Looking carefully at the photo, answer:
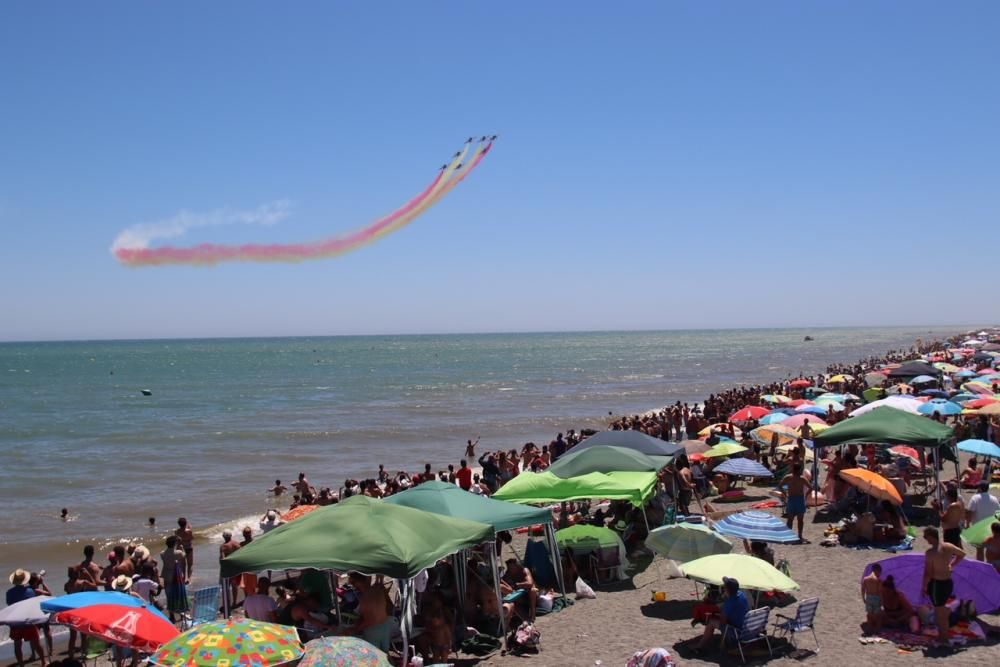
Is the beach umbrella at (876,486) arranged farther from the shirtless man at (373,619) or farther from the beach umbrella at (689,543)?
the shirtless man at (373,619)

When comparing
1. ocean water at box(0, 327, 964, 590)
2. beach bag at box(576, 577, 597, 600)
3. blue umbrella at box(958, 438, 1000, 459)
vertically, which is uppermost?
blue umbrella at box(958, 438, 1000, 459)

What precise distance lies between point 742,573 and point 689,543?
1.83m

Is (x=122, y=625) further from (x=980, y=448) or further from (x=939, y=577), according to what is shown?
(x=980, y=448)

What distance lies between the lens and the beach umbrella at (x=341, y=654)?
6.14 m

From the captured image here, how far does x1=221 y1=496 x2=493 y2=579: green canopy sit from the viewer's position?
300 inches

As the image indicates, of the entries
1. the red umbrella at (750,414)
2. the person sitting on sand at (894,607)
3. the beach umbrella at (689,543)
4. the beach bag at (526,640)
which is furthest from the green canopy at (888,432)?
the red umbrella at (750,414)

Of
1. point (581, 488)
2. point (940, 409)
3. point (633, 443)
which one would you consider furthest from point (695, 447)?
point (940, 409)

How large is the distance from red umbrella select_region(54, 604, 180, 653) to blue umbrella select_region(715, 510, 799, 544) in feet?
21.2

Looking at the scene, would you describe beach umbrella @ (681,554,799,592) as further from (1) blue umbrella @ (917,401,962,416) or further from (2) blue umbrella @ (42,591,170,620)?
(1) blue umbrella @ (917,401,962,416)

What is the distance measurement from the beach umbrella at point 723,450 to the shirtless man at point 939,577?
9462mm

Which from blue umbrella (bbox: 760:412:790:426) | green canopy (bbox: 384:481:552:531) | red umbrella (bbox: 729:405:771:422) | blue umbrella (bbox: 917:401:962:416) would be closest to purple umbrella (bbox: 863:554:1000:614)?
green canopy (bbox: 384:481:552:531)

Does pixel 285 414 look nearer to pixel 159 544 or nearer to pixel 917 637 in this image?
pixel 159 544

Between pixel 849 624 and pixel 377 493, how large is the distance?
34.1 feet

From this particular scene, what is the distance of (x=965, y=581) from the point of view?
28.9 ft
